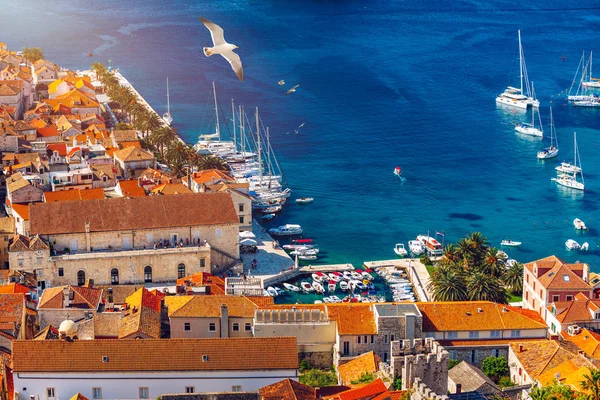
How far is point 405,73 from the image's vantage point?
570 feet

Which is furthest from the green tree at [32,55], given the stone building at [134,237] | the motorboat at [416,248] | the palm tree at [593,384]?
the palm tree at [593,384]

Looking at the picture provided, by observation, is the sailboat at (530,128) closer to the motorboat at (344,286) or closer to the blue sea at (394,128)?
the blue sea at (394,128)

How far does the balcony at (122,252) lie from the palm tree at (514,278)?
2387cm

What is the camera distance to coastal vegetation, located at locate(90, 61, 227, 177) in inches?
4222

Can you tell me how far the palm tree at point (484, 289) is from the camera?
77.8 meters

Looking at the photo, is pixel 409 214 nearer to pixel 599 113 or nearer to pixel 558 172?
pixel 558 172

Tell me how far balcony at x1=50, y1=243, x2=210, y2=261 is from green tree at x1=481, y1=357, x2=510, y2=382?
2724 centimetres

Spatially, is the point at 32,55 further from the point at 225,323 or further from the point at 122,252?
the point at 225,323

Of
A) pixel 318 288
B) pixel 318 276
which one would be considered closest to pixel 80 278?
pixel 318 288

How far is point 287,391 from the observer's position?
173ft

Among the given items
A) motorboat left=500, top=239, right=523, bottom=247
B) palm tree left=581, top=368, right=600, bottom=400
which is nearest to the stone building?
motorboat left=500, top=239, right=523, bottom=247

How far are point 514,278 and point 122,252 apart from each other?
1222 inches

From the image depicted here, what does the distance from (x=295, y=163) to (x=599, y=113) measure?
55015 mm

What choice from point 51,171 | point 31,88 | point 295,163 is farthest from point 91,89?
point 51,171
